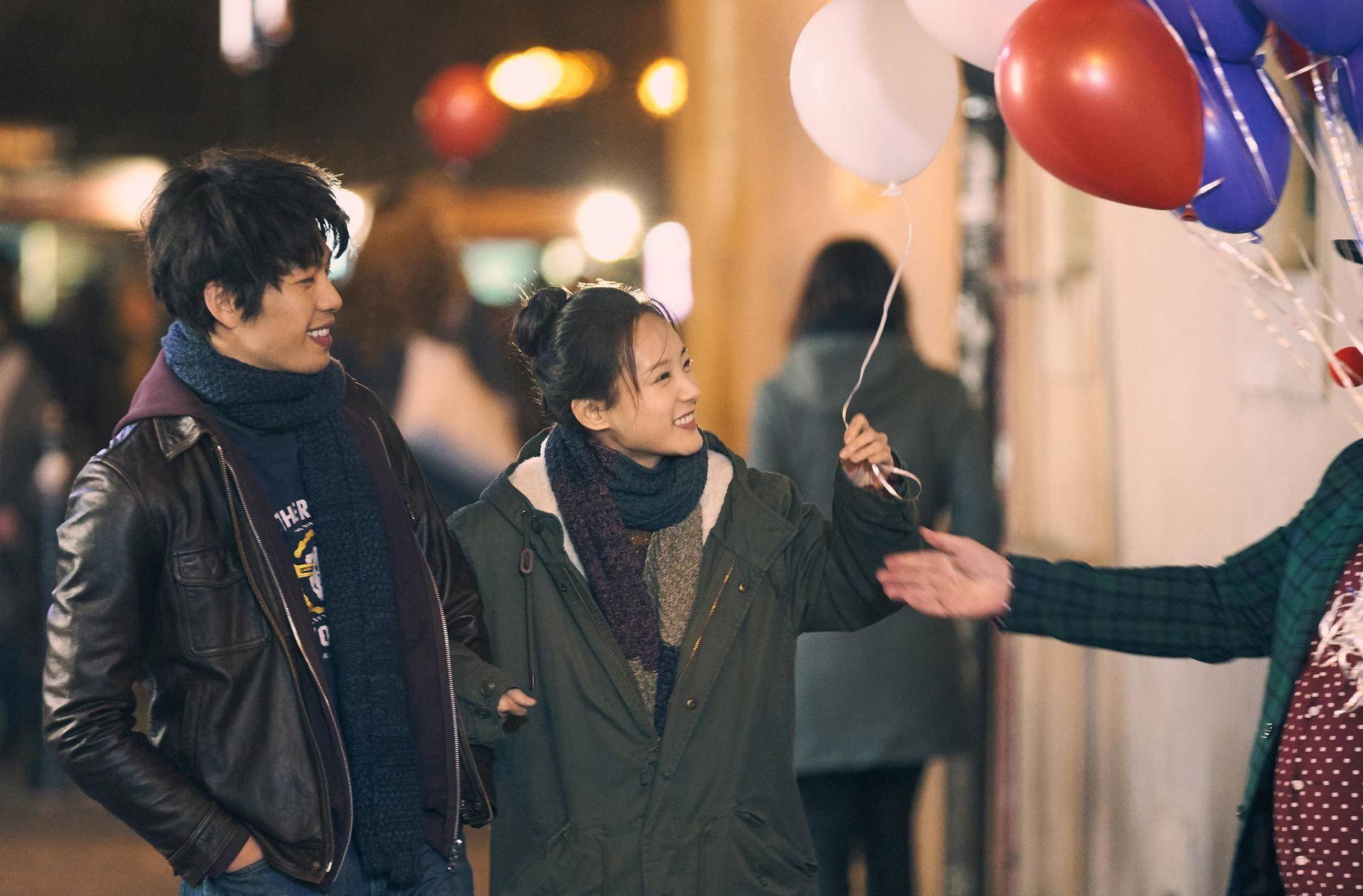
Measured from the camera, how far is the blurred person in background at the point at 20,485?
18.9 ft

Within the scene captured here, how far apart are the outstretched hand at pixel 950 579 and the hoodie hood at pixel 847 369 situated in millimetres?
1119

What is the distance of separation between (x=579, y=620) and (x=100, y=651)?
66 centimetres

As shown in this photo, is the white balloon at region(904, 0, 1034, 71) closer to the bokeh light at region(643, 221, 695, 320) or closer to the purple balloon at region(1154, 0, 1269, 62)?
the purple balloon at region(1154, 0, 1269, 62)

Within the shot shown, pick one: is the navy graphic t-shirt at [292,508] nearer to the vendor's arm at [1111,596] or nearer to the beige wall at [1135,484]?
the vendor's arm at [1111,596]

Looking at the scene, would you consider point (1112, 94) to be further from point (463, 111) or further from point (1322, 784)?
point (463, 111)

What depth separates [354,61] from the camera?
969 centimetres

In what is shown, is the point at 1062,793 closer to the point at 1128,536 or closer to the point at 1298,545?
the point at 1128,536

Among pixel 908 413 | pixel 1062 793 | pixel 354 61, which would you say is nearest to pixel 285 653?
pixel 908 413

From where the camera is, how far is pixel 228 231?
2.07m

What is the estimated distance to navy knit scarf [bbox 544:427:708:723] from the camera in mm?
2252

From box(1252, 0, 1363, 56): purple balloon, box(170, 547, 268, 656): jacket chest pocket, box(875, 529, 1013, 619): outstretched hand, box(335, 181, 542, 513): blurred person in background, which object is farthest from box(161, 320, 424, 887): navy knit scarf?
box(335, 181, 542, 513): blurred person in background

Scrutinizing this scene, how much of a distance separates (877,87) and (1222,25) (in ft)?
2.10

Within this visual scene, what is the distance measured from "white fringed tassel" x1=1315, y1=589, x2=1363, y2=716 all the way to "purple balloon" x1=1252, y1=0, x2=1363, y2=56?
A: 27.0 inches

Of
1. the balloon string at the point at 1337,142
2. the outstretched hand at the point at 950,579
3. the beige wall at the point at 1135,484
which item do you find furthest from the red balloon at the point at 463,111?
the balloon string at the point at 1337,142
